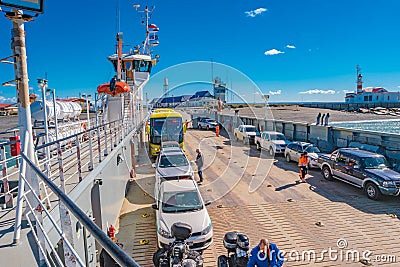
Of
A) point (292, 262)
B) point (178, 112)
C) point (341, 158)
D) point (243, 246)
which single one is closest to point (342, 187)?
point (341, 158)

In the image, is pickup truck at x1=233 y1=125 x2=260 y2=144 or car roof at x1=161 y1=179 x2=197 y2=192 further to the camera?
pickup truck at x1=233 y1=125 x2=260 y2=144

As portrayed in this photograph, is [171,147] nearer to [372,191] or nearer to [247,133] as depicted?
[372,191]

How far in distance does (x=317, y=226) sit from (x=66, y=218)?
775 centimetres

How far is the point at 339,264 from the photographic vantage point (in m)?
6.41

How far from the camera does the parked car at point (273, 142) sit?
18.7 meters

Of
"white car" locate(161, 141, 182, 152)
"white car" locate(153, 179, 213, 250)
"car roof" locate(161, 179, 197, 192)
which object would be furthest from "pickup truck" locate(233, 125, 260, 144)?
"white car" locate(153, 179, 213, 250)

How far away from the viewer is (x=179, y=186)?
8273 millimetres

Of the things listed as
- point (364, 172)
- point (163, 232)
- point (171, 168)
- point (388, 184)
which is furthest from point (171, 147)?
point (388, 184)

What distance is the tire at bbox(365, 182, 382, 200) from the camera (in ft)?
33.3

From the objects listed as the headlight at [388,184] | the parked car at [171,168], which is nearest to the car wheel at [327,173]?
the headlight at [388,184]

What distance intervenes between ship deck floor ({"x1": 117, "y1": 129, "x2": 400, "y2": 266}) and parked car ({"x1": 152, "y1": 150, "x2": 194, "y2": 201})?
1186 mm

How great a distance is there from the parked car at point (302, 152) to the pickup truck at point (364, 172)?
1.60 m

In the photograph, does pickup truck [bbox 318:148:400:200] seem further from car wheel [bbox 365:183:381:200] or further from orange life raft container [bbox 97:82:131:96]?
orange life raft container [bbox 97:82:131:96]

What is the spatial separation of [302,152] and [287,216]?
768cm
